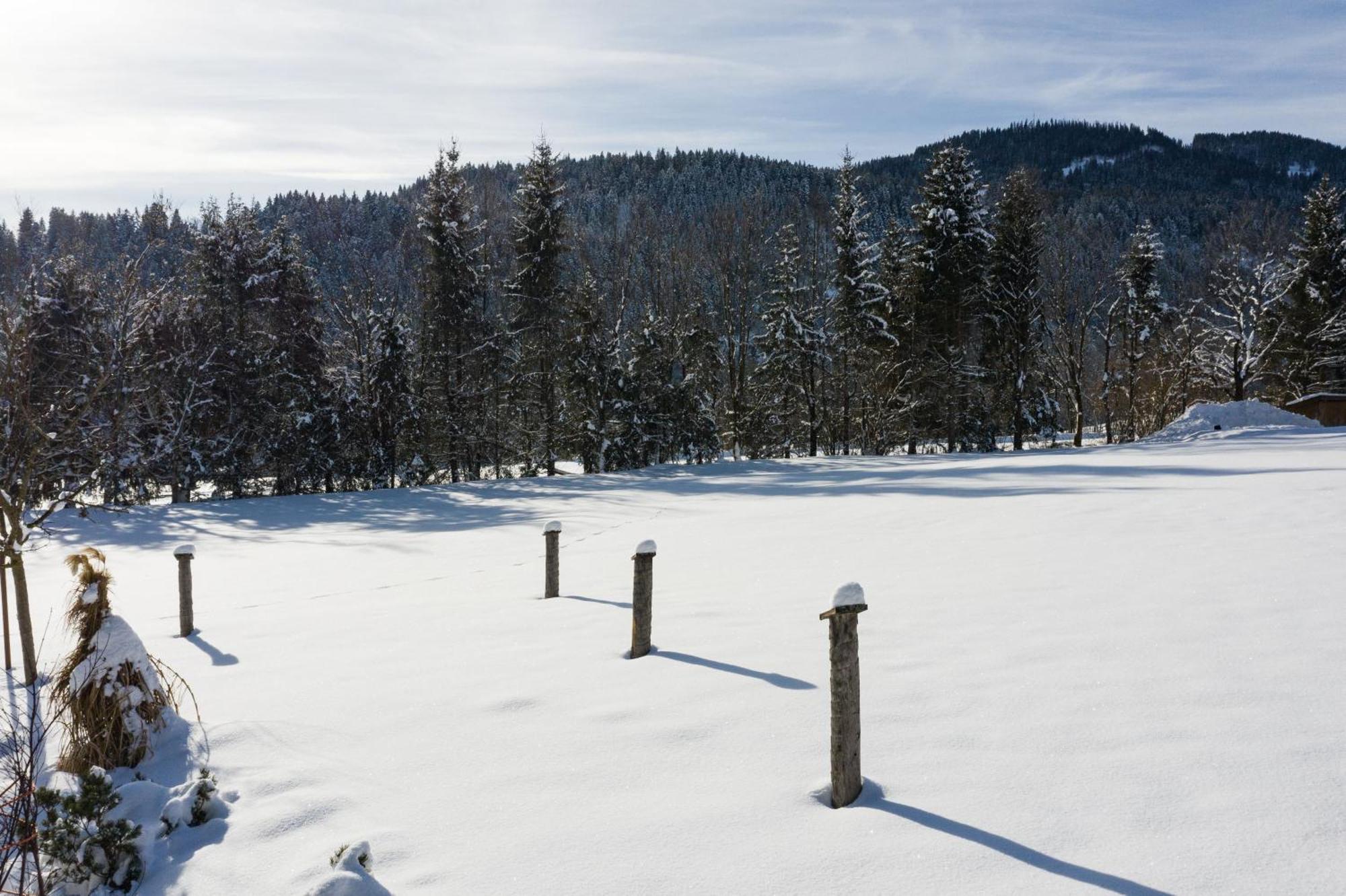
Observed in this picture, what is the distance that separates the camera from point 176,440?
2436 centimetres

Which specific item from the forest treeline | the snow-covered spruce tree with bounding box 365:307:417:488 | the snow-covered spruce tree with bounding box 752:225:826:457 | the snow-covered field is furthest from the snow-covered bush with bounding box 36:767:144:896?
the snow-covered spruce tree with bounding box 752:225:826:457

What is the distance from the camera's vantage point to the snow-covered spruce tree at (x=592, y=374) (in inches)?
1197

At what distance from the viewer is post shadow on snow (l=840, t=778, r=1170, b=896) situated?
3.16 meters

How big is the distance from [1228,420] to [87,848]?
1357 inches

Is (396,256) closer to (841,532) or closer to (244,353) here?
(244,353)

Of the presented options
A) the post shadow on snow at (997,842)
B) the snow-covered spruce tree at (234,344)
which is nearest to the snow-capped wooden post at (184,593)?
the post shadow on snow at (997,842)

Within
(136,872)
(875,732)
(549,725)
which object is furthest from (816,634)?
(136,872)

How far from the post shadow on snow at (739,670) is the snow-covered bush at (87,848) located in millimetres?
3773

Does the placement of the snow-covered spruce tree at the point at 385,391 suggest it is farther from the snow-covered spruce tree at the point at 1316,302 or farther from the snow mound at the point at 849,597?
the snow-covered spruce tree at the point at 1316,302

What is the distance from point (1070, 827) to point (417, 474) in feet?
93.0

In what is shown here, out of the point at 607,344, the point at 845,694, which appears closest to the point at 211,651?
the point at 845,694

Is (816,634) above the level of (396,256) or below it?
below

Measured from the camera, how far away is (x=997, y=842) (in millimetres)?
3520

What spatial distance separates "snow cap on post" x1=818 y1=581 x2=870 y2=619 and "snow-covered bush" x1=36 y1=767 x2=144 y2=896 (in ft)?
12.8
